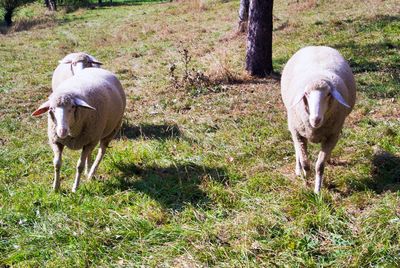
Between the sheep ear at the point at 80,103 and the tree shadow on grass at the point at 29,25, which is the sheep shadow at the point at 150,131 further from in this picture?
the tree shadow on grass at the point at 29,25

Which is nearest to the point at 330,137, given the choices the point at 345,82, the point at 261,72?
the point at 345,82

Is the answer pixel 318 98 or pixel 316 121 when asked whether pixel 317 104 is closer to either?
pixel 318 98

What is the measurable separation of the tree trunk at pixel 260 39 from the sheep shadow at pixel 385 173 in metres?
4.23

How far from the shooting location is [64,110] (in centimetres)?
459

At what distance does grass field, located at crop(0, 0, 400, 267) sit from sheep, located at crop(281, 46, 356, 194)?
0.39 metres

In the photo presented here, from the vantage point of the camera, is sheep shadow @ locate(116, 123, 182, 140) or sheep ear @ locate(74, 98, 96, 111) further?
sheep shadow @ locate(116, 123, 182, 140)

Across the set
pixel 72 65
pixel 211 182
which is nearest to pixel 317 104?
pixel 211 182

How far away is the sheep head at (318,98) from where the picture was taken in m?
4.15

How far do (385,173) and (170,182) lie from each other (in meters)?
2.54

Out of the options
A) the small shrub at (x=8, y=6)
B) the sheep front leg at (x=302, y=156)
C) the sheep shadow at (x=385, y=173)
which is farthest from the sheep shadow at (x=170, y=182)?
the small shrub at (x=8, y=6)

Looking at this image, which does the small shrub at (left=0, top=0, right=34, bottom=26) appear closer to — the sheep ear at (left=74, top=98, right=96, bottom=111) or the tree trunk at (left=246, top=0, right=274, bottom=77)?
the tree trunk at (left=246, top=0, right=274, bottom=77)

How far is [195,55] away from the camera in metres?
11.8

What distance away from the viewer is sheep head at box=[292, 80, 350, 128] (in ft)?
13.6

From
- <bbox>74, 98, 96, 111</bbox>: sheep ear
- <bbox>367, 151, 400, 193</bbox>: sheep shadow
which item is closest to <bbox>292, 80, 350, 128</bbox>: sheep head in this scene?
<bbox>367, 151, 400, 193</bbox>: sheep shadow
